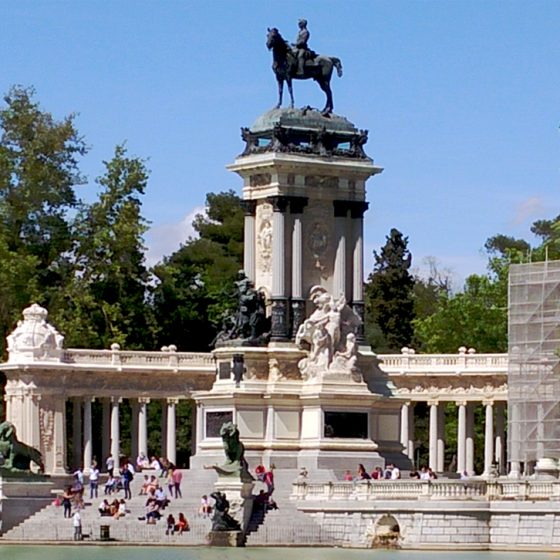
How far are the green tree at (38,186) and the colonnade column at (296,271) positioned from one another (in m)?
24.4

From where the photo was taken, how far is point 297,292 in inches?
3770

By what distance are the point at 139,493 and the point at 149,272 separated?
33.0 meters

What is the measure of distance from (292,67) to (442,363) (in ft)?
54.5

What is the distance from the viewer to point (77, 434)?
112 meters

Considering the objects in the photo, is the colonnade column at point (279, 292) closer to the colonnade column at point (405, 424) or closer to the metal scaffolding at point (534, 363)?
the metal scaffolding at point (534, 363)

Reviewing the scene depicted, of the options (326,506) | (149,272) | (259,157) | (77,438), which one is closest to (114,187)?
(149,272)

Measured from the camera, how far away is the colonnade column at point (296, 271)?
95625 millimetres

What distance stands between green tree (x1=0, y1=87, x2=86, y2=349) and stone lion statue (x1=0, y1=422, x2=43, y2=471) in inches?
991

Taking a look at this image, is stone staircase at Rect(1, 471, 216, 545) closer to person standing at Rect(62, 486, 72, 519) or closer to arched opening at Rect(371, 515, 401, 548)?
person standing at Rect(62, 486, 72, 519)

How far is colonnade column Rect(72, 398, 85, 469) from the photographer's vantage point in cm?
11081

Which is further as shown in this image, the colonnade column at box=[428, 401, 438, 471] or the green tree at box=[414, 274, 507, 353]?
the green tree at box=[414, 274, 507, 353]

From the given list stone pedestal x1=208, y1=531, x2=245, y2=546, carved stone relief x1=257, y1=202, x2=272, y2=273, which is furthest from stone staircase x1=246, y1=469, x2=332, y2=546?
carved stone relief x1=257, y1=202, x2=272, y2=273

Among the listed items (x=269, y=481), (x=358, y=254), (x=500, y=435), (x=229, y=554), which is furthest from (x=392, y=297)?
(x=229, y=554)

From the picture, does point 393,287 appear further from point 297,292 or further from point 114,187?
point 297,292
